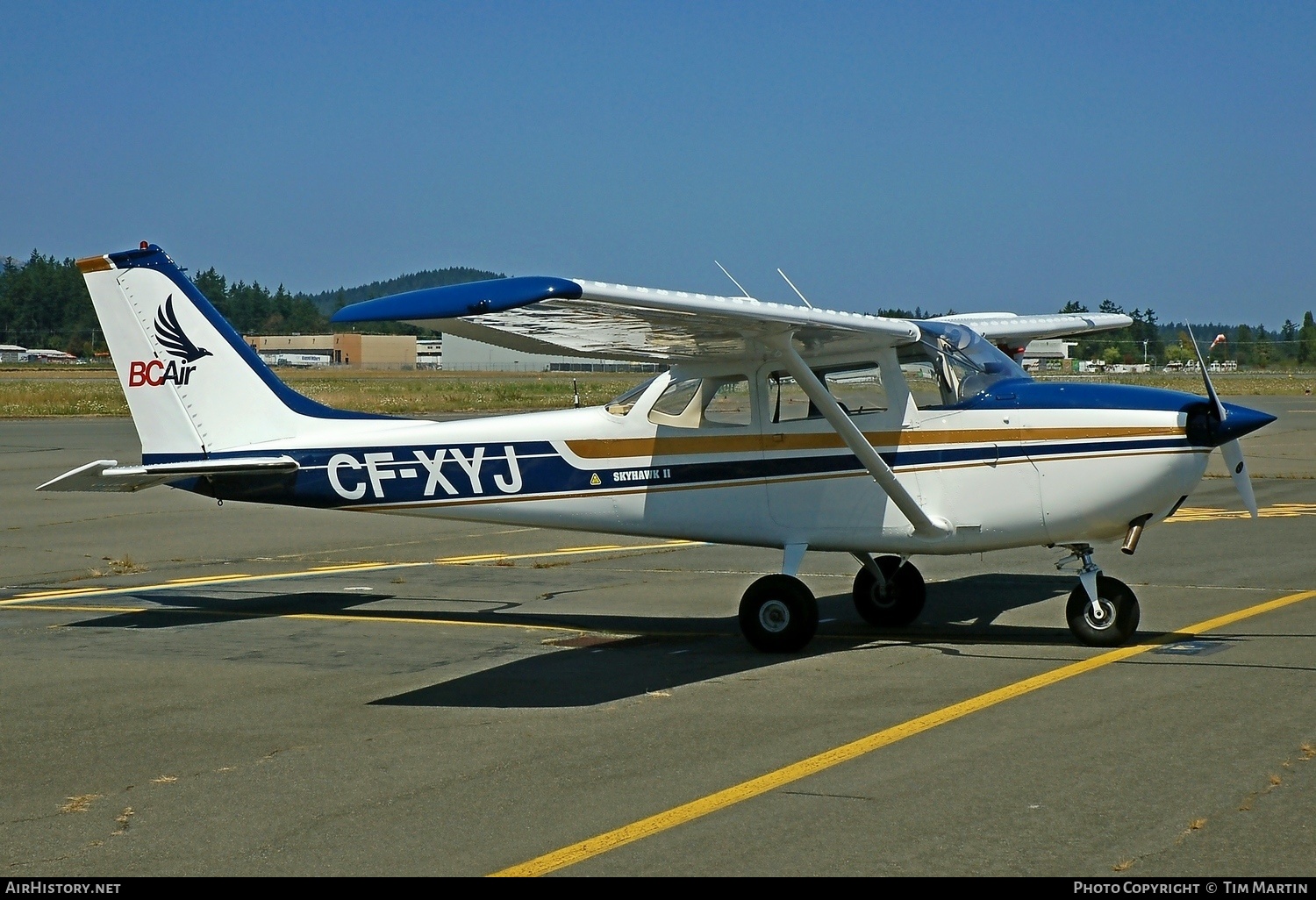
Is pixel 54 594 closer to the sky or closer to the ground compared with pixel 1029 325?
closer to the ground

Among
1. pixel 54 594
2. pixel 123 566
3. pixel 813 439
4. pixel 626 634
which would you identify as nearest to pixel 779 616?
pixel 813 439

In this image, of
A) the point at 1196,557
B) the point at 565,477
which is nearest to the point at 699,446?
the point at 565,477

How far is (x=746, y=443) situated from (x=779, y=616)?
1.29 m

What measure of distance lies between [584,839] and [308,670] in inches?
167

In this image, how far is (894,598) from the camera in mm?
10391

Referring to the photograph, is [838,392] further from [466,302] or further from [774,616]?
[466,302]

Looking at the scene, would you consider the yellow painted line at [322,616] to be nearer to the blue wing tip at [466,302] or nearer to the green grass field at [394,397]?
the blue wing tip at [466,302]

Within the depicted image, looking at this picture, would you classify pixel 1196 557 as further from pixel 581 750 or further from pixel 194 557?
pixel 194 557

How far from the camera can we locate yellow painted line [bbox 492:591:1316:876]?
503cm

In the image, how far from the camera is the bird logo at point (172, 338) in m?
11.4

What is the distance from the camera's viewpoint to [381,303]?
276 inches

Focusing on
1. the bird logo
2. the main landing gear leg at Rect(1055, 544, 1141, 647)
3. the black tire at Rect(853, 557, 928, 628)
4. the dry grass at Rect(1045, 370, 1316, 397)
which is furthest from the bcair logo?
the dry grass at Rect(1045, 370, 1316, 397)

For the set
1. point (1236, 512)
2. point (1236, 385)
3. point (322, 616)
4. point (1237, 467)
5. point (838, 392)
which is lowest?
point (322, 616)

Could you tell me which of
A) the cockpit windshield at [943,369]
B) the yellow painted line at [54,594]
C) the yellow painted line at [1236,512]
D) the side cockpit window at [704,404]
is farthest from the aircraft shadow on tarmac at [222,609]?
the yellow painted line at [1236,512]
